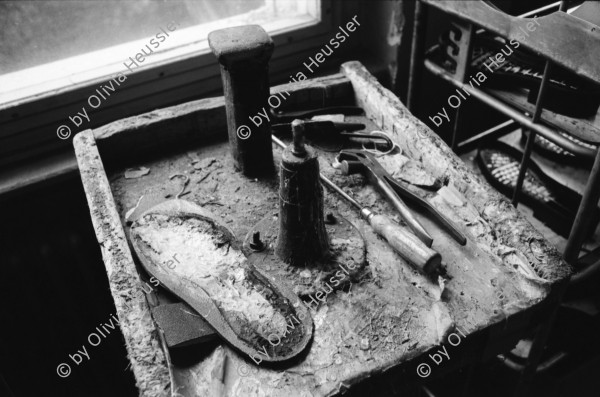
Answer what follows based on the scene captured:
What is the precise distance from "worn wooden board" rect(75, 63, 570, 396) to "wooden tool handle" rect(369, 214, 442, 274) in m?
0.02

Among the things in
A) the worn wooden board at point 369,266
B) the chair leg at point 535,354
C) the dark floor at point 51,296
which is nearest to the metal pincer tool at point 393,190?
the worn wooden board at point 369,266

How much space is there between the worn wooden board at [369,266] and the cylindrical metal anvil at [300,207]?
0.09 metres

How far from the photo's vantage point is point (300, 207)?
0.77 meters

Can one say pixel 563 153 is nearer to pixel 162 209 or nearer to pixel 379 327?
pixel 379 327

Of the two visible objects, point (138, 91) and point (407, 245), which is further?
point (138, 91)

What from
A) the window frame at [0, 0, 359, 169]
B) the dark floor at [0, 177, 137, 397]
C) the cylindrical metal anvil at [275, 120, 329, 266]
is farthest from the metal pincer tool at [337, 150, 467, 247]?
the dark floor at [0, 177, 137, 397]

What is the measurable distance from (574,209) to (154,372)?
3.35 feet

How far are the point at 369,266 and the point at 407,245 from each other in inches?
2.7

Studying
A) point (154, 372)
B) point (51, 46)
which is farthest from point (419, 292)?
point (51, 46)

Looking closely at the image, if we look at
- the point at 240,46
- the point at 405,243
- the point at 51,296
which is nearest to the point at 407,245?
the point at 405,243

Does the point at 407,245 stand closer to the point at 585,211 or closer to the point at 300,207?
the point at 300,207

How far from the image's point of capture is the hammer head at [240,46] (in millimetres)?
855

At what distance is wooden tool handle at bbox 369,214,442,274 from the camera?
30.5 inches

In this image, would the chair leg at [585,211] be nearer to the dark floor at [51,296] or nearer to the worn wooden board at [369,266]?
the worn wooden board at [369,266]
